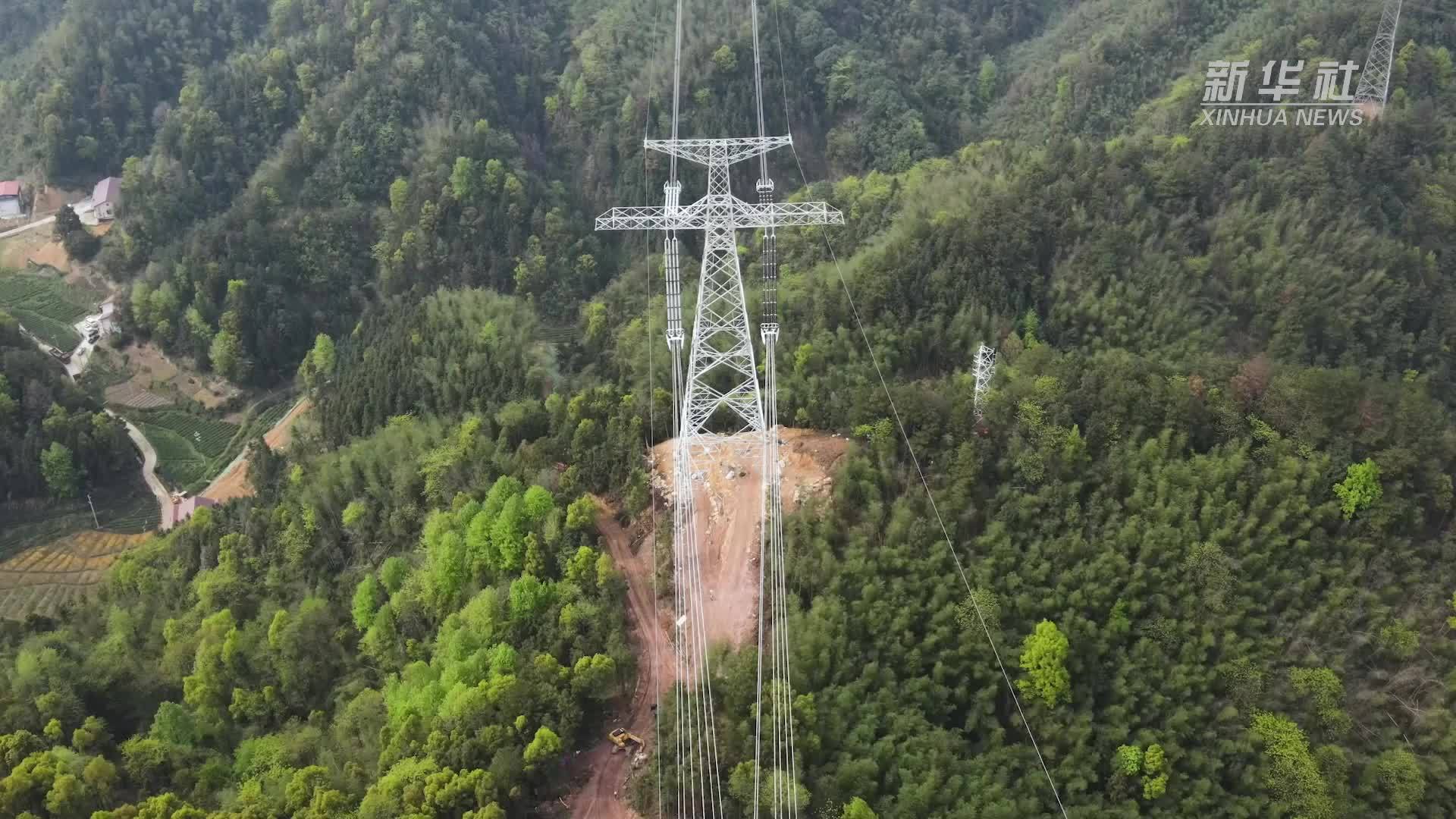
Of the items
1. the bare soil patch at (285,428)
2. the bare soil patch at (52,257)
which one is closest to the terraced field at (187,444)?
the bare soil patch at (285,428)

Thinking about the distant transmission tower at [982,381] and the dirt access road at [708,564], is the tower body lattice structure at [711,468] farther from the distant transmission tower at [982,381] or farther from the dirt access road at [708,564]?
the distant transmission tower at [982,381]

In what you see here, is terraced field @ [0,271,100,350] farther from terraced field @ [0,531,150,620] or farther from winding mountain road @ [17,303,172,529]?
terraced field @ [0,531,150,620]

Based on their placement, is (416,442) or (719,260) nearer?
(719,260)

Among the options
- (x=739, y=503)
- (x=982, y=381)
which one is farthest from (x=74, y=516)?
(x=982, y=381)

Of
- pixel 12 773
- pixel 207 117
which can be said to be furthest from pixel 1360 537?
pixel 207 117

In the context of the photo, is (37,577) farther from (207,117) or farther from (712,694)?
(712,694)

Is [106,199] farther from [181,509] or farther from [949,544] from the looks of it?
[949,544]
